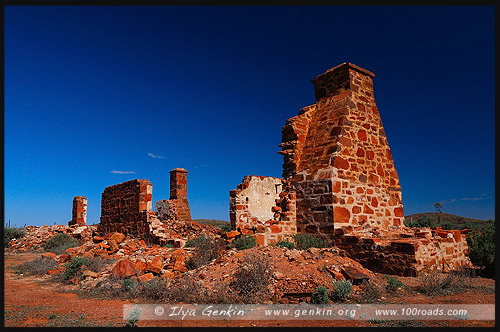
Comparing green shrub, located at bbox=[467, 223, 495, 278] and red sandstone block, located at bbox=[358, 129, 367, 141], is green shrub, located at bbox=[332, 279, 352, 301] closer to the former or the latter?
green shrub, located at bbox=[467, 223, 495, 278]

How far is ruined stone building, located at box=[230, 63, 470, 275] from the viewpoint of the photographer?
8.02 metres

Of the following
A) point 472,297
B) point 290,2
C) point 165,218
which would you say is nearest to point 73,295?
point 290,2

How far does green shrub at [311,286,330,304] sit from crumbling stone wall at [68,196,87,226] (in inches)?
716

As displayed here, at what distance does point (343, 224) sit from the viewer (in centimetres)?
891

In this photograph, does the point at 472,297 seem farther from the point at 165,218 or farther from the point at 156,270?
the point at 165,218

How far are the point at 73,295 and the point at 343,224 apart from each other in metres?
6.73

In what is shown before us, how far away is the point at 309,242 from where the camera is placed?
8648mm

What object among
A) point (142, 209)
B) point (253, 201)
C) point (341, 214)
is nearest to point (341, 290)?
point (341, 214)

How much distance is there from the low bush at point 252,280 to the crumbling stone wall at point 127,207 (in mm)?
8388

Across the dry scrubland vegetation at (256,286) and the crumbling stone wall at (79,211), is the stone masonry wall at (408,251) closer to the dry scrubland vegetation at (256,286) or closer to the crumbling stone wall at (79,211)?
the dry scrubland vegetation at (256,286)

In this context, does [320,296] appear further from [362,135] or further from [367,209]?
[362,135]

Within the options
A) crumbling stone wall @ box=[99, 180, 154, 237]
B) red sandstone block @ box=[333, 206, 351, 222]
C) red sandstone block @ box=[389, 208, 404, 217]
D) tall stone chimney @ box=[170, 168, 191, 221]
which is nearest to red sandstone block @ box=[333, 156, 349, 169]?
red sandstone block @ box=[333, 206, 351, 222]

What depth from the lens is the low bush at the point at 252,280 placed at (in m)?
5.59

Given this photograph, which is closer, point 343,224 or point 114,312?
point 114,312
